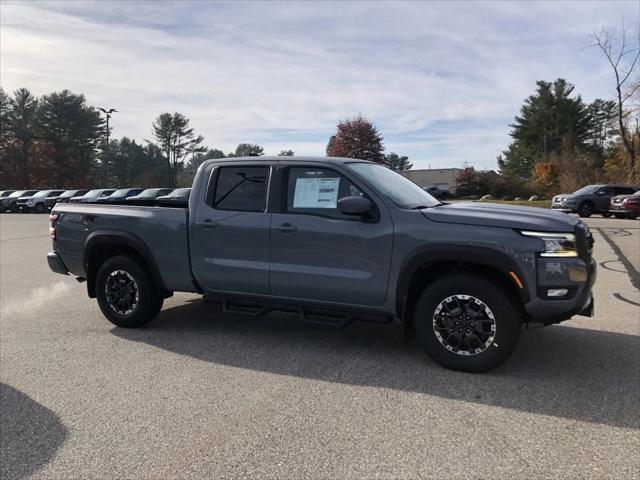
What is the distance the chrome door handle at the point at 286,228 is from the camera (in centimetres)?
466

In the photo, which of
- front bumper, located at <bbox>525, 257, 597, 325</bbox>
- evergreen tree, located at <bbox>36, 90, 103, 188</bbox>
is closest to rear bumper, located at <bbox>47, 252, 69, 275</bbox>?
front bumper, located at <bbox>525, 257, 597, 325</bbox>

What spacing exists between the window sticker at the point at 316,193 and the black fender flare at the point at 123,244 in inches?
68.9

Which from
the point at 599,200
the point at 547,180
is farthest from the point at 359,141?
the point at 599,200

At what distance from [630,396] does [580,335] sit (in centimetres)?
160

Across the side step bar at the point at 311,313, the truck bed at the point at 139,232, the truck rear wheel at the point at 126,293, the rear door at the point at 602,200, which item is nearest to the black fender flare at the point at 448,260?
the side step bar at the point at 311,313

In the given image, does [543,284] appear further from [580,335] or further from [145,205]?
[145,205]

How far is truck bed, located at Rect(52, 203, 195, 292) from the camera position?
523cm

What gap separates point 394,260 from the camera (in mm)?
A: 4281

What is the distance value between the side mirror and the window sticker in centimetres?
32

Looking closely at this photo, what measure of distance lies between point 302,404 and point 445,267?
1.67 metres

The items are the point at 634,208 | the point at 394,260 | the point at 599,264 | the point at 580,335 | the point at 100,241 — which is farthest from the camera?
the point at 634,208

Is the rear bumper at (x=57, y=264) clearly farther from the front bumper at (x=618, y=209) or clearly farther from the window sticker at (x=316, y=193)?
the front bumper at (x=618, y=209)

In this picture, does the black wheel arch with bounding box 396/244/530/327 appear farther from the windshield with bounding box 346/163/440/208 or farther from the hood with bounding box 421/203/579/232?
the windshield with bounding box 346/163/440/208

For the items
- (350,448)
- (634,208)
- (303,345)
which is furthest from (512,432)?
(634,208)
